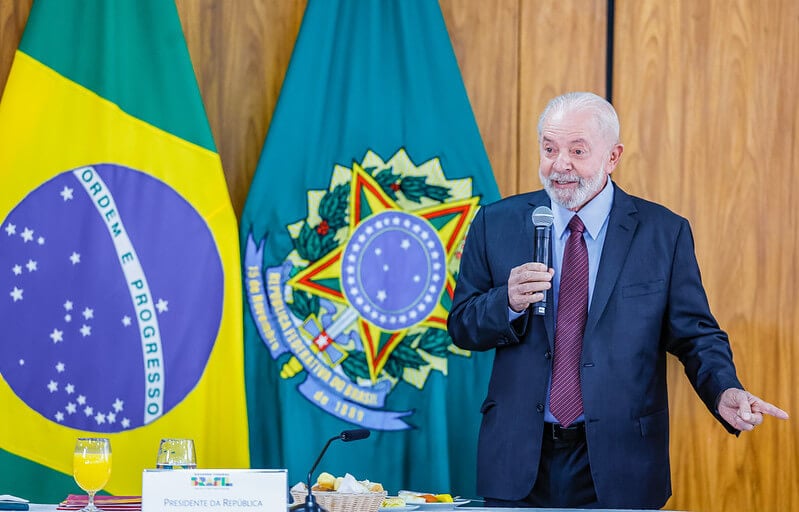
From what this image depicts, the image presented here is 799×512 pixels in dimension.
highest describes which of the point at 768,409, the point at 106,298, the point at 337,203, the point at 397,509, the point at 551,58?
the point at 551,58

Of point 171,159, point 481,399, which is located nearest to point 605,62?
point 481,399

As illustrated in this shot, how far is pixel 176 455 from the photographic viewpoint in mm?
2344

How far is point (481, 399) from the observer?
372 centimetres

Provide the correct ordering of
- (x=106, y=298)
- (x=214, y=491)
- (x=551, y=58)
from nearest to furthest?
(x=214, y=491), (x=106, y=298), (x=551, y=58)

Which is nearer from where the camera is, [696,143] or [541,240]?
[541,240]

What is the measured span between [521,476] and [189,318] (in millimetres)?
1361

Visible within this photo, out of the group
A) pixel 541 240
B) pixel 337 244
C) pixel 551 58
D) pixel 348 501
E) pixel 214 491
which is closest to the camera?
pixel 214 491

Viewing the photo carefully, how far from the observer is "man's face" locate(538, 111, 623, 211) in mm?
2871

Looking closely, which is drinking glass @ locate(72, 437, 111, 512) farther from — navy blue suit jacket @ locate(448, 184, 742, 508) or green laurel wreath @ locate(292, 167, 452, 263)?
green laurel wreath @ locate(292, 167, 452, 263)

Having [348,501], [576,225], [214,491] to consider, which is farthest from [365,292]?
[214,491]

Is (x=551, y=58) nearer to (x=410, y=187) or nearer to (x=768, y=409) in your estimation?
(x=410, y=187)

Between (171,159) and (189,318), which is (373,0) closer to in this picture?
(171,159)

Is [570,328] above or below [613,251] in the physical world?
below

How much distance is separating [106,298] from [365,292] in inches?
35.1
